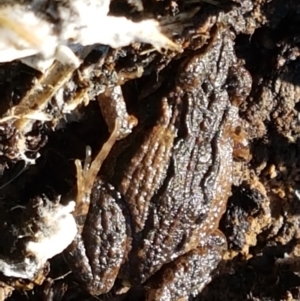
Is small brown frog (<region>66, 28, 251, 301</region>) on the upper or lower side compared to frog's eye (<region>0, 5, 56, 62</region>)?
lower

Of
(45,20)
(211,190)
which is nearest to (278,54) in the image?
(211,190)

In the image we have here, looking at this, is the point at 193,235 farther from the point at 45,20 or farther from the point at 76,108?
the point at 45,20

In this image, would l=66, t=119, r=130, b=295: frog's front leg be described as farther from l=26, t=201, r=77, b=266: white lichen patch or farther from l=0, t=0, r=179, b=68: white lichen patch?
l=0, t=0, r=179, b=68: white lichen patch

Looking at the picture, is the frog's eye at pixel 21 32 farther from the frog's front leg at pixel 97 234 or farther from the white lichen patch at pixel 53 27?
the frog's front leg at pixel 97 234

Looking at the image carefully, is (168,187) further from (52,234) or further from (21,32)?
(21,32)

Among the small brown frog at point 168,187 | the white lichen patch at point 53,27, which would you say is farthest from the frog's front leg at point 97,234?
the white lichen patch at point 53,27

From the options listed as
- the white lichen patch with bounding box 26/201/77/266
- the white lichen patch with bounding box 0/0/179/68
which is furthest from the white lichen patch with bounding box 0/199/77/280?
the white lichen patch with bounding box 0/0/179/68
